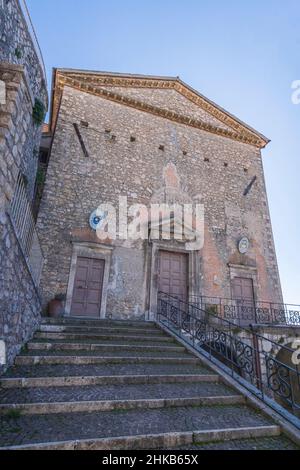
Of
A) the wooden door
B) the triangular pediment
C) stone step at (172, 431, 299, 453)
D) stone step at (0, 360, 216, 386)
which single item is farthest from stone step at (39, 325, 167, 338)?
the triangular pediment

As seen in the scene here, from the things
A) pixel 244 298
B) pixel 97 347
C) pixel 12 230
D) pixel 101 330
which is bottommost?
pixel 97 347

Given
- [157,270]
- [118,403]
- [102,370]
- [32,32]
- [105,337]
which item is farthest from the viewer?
[157,270]

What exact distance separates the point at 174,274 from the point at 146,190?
3349 mm

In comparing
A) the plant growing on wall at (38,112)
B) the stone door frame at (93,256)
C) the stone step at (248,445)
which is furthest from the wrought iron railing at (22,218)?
the plant growing on wall at (38,112)

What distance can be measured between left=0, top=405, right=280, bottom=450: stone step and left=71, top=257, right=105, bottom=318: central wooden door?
5478mm

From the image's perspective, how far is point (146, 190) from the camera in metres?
10.3

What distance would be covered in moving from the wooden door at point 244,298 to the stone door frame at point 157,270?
172 centimetres

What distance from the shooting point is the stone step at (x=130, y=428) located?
89.2 inches

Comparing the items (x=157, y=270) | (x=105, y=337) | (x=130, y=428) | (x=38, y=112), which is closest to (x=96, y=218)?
(x=157, y=270)

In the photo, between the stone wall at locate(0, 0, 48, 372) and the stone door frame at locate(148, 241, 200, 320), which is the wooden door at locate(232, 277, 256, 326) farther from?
the stone wall at locate(0, 0, 48, 372)

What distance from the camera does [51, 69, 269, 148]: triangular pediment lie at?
10648 mm

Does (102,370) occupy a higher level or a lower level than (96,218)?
lower

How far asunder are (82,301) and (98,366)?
4464 millimetres

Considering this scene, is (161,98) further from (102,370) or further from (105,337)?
(102,370)
